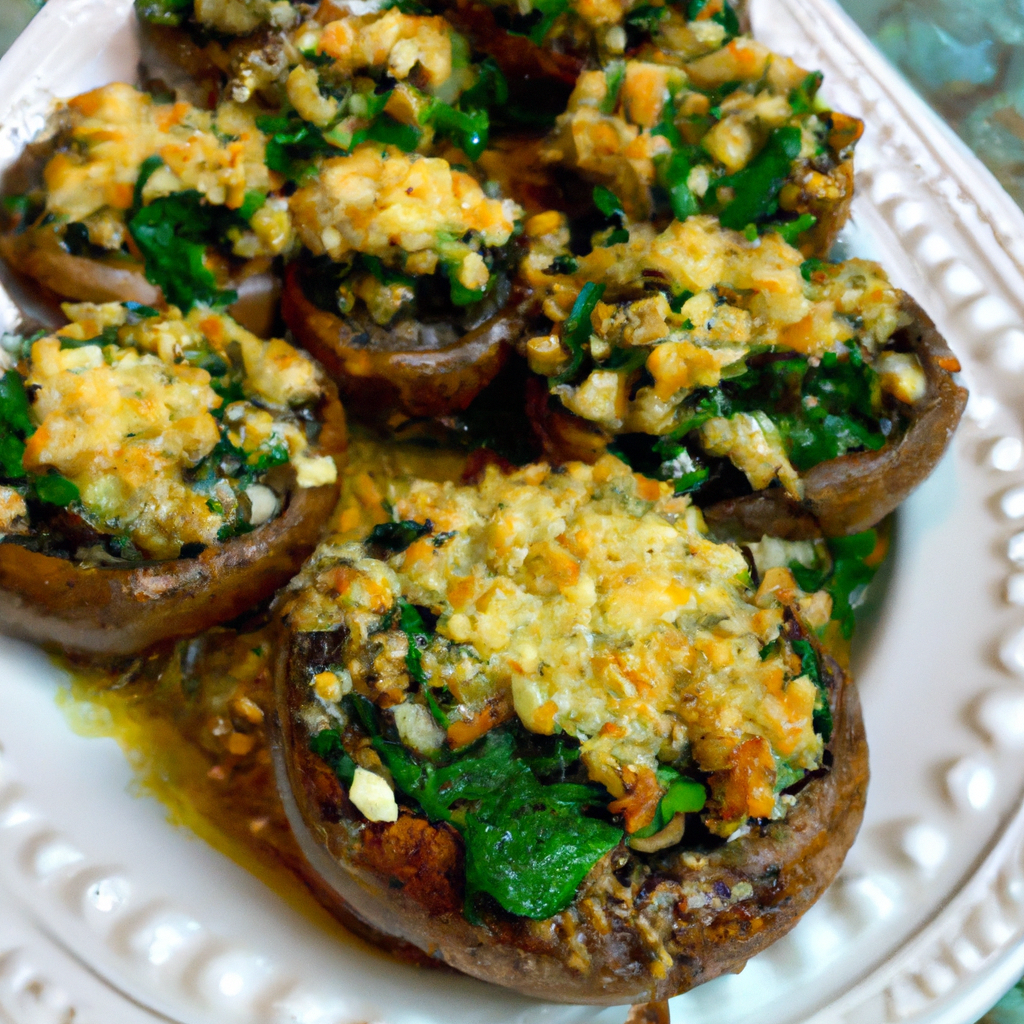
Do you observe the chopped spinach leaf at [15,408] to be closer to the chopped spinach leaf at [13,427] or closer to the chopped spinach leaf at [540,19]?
the chopped spinach leaf at [13,427]

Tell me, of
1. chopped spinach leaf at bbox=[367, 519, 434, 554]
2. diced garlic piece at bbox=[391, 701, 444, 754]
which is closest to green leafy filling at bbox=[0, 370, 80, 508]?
chopped spinach leaf at bbox=[367, 519, 434, 554]

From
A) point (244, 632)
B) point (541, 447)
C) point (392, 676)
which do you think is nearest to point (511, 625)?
point (392, 676)

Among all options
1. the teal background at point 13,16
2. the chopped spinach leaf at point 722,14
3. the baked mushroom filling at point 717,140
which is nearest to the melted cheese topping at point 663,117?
the baked mushroom filling at point 717,140

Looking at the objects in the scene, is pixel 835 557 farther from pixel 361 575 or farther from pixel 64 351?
pixel 64 351

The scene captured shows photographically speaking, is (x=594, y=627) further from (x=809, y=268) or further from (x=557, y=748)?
(x=809, y=268)

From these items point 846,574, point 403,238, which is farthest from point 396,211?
point 846,574

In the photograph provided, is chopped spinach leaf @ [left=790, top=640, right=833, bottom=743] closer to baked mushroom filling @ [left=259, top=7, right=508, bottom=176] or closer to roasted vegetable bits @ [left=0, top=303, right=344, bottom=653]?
roasted vegetable bits @ [left=0, top=303, right=344, bottom=653]
